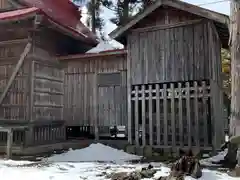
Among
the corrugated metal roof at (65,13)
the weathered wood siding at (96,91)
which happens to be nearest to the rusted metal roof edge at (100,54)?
the weathered wood siding at (96,91)

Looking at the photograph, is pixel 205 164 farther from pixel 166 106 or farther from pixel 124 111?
pixel 124 111

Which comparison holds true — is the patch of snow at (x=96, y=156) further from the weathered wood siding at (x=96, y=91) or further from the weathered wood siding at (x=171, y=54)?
the weathered wood siding at (x=171, y=54)

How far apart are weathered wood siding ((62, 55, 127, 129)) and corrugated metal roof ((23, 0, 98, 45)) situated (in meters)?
1.83

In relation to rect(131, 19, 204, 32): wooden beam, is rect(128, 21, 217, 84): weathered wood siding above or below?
Answer: below

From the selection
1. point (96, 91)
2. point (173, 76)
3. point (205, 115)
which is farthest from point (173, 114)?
point (96, 91)

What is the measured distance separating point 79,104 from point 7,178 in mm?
6052

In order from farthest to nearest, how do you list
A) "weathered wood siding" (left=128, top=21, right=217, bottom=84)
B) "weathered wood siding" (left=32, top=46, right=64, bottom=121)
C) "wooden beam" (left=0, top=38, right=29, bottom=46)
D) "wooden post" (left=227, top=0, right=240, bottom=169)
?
"weathered wood siding" (left=32, top=46, right=64, bottom=121)
"wooden beam" (left=0, top=38, right=29, bottom=46)
"weathered wood siding" (left=128, top=21, right=217, bottom=84)
"wooden post" (left=227, top=0, right=240, bottom=169)

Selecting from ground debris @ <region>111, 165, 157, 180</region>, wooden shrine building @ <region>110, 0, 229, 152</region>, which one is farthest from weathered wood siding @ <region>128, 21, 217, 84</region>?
ground debris @ <region>111, 165, 157, 180</region>

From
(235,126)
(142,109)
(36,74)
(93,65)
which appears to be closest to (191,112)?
(142,109)

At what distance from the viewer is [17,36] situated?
1141 cm

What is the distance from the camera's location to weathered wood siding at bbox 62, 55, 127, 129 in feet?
38.0

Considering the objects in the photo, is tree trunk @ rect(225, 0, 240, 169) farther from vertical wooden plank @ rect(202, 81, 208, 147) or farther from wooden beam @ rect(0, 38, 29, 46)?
wooden beam @ rect(0, 38, 29, 46)

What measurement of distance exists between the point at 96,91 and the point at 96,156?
117 inches

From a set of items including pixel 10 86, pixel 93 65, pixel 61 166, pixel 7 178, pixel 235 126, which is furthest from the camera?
pixel 93 65
